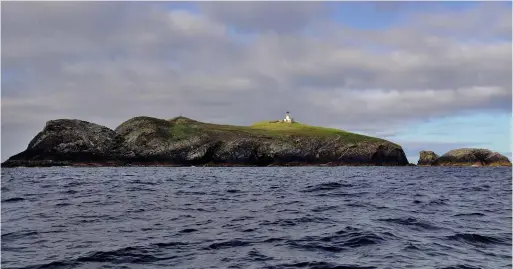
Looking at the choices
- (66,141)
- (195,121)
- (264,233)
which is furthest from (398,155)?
(264,233)

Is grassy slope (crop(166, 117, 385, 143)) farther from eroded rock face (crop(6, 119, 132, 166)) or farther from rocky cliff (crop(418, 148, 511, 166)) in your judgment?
rocky cliff (crop(418, 148, 511, 166))

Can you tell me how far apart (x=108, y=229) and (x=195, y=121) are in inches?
6811

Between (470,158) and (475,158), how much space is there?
2979mm

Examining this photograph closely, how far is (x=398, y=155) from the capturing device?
176250 millimetres

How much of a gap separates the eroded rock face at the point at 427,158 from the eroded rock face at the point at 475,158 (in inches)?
161

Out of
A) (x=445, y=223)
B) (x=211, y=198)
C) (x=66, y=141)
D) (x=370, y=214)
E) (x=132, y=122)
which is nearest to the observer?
(x=445, y=223)

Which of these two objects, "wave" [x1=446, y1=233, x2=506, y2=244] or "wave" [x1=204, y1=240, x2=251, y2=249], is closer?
"wave" [x1=204, y1=240, x2=251, y2=249]

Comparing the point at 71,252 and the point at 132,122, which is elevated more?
the point at 132,122

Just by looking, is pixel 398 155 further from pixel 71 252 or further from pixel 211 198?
pixel 71 252

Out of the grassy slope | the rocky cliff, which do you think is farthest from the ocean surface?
the rocky cliff

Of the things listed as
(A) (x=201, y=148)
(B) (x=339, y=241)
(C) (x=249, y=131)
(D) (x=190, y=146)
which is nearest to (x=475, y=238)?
(B) (x=339, y=241)

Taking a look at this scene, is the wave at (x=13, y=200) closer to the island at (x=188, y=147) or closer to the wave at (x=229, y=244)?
the wave at (x=229, y=244)

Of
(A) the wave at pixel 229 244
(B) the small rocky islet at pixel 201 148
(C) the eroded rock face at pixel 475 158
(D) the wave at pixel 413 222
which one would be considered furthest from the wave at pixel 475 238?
(C) the eroded rock face at pixel 475 158

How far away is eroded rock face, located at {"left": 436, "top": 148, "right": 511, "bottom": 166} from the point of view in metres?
171
